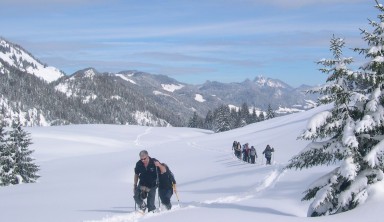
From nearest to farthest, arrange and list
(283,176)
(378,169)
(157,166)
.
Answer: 1. (378,169)
2. (157,166)
3. (283,176)

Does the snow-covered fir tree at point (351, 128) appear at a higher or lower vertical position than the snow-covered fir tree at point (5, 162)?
higher

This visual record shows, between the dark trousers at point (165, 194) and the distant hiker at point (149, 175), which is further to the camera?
the dark trousers at point (165, 194)

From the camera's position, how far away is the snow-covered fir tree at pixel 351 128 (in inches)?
405

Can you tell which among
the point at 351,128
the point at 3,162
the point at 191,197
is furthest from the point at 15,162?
the point at 351,128

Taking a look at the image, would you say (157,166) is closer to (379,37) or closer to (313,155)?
(313,155)

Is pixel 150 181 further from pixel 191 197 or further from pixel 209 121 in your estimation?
pixel 209 121

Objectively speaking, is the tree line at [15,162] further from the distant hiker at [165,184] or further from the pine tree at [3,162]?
the distant hiker at [165,184]

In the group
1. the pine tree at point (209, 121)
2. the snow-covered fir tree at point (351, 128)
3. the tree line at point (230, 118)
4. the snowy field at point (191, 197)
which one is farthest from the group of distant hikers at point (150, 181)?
the pine tree at point (209, 121)

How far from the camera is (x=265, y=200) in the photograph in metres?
15.4

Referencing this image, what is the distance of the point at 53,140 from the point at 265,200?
61685 millimetres

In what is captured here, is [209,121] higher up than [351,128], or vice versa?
[351,128]

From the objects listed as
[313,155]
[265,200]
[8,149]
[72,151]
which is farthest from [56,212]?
[72,151]

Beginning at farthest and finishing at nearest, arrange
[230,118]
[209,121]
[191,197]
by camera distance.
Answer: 1. [209,121]
2. [230,118]
3. [191,197]

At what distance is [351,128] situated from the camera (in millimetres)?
10484
